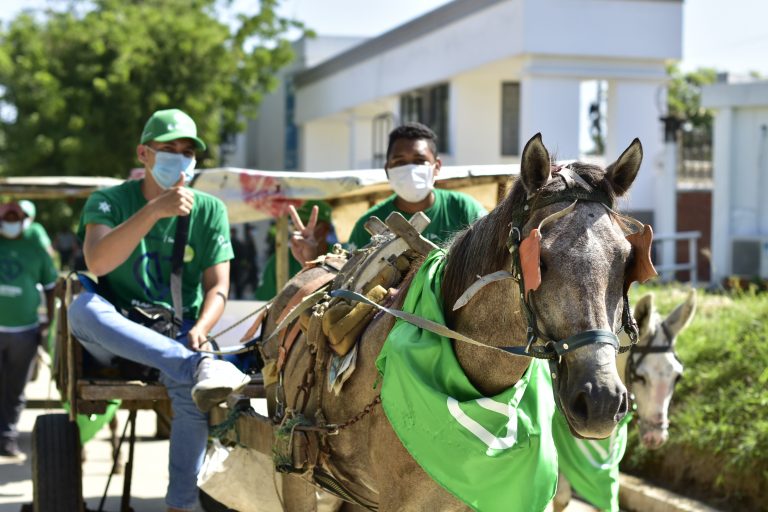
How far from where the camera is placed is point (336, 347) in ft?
14.5

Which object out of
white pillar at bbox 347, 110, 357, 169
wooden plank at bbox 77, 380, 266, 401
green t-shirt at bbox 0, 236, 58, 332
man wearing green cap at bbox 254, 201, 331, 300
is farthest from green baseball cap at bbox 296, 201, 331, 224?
white pillar at bbox 347, 110, 357, 169

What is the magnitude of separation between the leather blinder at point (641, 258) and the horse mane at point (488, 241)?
0.61 feet

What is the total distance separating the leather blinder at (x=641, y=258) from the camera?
11.4 ft

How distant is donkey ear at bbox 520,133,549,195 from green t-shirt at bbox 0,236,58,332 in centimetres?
753

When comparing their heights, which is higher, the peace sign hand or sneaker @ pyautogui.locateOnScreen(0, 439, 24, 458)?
the peace sign hand

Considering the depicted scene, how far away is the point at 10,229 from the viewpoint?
10406mm

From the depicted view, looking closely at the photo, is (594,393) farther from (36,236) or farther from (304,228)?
(36,236)

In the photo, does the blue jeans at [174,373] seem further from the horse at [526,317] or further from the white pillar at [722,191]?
the white pillar at [722,191]

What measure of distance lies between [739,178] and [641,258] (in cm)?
1638

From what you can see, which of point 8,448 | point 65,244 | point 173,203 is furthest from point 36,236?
point 65,244

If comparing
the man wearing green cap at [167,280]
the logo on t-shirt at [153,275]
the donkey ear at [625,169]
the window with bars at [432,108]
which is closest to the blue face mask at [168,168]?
the man wearing green cap at [167,280]

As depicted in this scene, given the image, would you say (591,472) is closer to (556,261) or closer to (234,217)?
(556,261)

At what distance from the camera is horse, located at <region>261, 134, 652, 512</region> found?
3.29m

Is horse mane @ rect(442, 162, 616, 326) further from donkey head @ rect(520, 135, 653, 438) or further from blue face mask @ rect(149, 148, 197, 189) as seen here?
blue face mask @ rect(149, 148, 197, 189)
